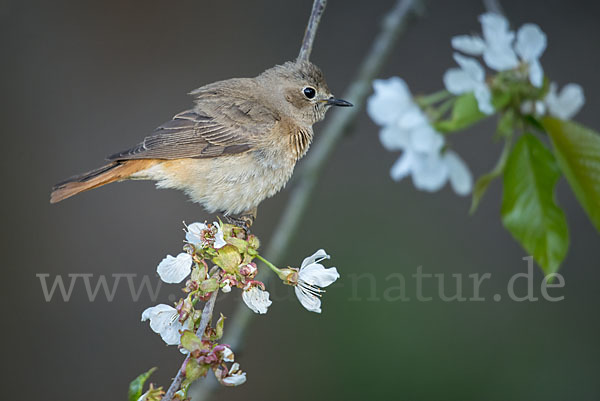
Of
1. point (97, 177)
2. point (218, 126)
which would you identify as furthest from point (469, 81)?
point (97, 177)

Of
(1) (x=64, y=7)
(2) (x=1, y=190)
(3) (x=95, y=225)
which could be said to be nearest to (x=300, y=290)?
(3) (x=95, y=225)

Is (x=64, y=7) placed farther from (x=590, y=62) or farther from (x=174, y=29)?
(x=590, y=62)

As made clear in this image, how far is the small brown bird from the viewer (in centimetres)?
331

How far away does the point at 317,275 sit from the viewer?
6.56 feet

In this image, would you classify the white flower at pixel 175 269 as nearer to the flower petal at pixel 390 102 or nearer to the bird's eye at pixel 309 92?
the flower petal at pixel 390 102

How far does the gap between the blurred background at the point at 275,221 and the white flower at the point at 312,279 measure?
9.37ft

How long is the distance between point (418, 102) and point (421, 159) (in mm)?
205

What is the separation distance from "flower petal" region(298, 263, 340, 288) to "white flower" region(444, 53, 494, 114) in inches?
27.9

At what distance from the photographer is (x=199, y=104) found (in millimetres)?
3428

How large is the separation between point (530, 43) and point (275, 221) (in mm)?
3875

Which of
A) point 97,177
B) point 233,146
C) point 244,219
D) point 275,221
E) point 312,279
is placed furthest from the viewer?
point 275,221

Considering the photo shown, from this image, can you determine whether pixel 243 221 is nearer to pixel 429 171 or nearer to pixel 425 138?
pixel 429 171

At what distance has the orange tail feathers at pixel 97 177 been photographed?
2840 mm

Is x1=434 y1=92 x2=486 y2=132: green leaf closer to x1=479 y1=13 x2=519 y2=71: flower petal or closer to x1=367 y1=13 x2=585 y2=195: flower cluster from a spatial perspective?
x1=367 y1=13 x2=585 y2=195: flower cluster
